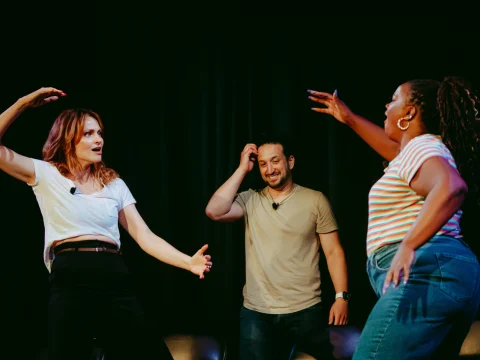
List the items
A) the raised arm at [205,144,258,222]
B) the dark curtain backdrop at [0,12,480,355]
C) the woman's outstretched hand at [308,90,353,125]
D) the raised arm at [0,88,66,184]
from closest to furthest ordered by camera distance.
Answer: the raised arm at [0,88,66,184] → the woman's outstretched hand at [308,90,353,125] → the raised arm at [205,144,258,222] → the dark curtain backdrop at [0,12,480,355]

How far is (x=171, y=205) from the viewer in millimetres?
3619

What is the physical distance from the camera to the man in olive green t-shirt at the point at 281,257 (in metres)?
3.01

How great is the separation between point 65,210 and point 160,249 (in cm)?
50

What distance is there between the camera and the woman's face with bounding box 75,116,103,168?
2.72 metres

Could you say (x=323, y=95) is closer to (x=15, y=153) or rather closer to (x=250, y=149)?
(x=250, y=149)

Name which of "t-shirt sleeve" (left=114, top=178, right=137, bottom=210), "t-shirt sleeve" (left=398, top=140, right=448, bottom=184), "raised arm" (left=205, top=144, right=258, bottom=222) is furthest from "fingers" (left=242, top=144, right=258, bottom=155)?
"t-shirt sleeve" (left=398, top=140, right=448, bottom=184)

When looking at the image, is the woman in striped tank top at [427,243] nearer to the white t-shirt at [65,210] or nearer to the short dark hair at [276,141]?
the white t-shirt at [65,210]

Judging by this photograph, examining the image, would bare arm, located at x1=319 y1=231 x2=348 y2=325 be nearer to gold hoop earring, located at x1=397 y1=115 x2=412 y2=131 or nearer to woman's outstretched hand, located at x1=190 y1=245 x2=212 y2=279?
woman's outstretched hand, located at x1=190 y1=245 x2=212 y2=279

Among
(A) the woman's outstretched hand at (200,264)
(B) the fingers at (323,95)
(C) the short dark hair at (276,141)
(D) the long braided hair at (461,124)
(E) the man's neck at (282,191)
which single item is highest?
(B) the fingers at (323,95)

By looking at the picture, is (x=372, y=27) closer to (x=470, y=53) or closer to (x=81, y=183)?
(x=470, y=53)

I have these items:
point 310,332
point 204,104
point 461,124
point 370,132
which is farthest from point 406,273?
point 204,104

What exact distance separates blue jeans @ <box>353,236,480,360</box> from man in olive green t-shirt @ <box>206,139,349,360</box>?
144 cm

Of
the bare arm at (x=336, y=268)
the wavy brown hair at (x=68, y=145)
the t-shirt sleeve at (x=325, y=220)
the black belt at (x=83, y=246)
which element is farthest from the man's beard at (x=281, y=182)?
the black belt at (x=83, y=246)

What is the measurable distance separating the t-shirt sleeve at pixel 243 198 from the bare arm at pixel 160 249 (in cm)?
77
